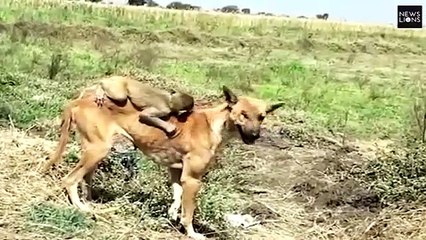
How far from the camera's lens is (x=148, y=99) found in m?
7.62

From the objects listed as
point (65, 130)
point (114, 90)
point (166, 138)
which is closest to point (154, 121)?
point (166, 138)

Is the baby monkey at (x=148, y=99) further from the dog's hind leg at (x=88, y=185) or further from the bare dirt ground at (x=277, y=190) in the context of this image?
the bare dirt ground at (x=277, y=190)

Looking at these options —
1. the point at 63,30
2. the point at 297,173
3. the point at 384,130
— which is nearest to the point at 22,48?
the point at 63,30

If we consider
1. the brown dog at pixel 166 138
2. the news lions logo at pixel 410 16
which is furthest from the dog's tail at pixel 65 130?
the news lions logo at pixel 410 16

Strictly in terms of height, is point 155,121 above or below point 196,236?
above

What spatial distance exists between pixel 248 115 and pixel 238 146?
4190mm

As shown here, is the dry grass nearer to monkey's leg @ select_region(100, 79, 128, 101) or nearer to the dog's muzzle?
monkey's leg @ select_region(100, 79, 128, 101)

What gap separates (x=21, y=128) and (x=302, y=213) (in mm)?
3640

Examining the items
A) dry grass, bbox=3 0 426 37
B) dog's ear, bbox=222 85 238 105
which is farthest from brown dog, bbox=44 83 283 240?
dry grass, bbox=3 0 426 37

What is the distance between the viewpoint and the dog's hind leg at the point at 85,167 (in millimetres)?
7465

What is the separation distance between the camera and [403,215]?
8594 mm

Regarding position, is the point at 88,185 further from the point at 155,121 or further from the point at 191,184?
the point at 191,184

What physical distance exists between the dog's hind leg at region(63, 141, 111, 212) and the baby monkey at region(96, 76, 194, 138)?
399 millimetres

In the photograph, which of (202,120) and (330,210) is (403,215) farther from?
(202,120)
